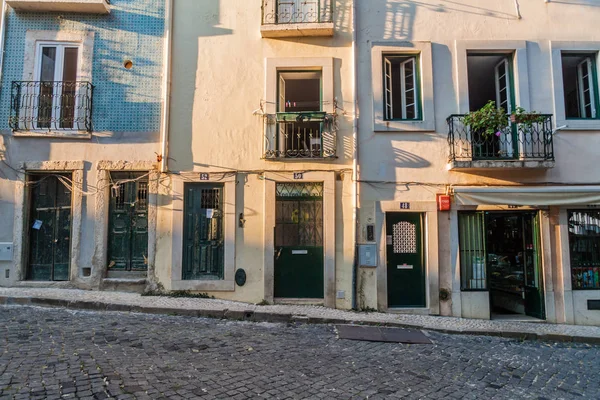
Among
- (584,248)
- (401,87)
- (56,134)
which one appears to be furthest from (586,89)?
(56,134)

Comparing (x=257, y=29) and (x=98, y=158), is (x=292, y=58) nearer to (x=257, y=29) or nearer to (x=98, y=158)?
(x=257, y=29)

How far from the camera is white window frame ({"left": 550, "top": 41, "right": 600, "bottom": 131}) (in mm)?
8477

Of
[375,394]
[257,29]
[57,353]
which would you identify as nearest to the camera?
[375,394]

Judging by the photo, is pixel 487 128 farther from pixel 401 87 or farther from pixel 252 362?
pixel 252 362

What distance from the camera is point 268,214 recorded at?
333 inches

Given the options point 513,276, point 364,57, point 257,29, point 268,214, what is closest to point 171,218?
point 268,214

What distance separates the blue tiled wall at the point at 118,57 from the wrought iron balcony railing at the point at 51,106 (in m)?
0.17

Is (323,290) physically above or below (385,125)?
below

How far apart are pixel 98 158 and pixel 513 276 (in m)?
9.61

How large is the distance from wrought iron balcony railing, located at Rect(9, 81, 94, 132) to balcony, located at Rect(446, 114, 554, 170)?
7954mm

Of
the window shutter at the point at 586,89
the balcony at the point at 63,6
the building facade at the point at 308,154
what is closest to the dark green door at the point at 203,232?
the building facade at the point at 308,154

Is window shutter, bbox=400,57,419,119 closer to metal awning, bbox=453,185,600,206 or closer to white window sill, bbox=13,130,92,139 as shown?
metal awning, bbox=453,185,600,206

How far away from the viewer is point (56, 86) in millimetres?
8898

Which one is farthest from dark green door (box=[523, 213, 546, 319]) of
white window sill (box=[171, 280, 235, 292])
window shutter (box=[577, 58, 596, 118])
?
white window sill (box=[171, 280, 235, 292])
